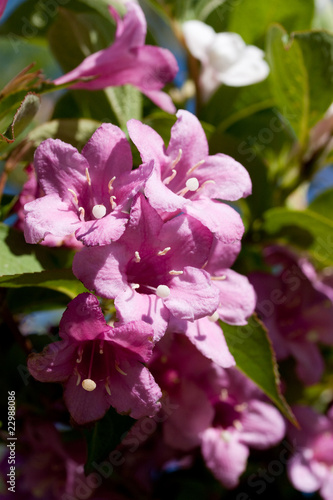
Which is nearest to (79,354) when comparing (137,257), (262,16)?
(137,257)

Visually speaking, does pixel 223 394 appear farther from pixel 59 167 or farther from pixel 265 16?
pixel 265 16

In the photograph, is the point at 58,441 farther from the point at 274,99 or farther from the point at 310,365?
the point at 274,99

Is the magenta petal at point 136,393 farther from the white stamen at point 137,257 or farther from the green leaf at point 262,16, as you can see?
the green leaf at point 262,16

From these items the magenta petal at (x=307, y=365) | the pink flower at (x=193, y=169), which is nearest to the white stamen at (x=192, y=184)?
the pink flower at (x=193, y=169)

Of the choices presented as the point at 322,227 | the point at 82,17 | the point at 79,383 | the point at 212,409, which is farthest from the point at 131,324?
the point at 82,17

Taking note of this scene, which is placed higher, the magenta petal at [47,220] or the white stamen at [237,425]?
the magenta petal at [47,220]
